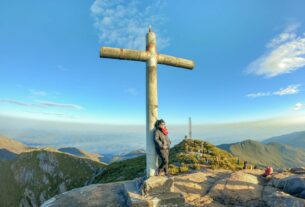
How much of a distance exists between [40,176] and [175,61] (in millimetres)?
152113

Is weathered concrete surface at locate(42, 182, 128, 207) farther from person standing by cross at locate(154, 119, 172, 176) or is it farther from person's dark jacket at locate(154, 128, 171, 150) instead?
person's dark jacket at locate(154, 128, 171, 150)

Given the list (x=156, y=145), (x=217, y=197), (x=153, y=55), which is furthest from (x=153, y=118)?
(x=217, y=197)

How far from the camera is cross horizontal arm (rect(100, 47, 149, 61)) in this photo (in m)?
11.0

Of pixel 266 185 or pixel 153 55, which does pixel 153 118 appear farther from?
pixel 266 185

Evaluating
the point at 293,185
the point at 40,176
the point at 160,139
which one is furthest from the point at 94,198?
the point at 40,176

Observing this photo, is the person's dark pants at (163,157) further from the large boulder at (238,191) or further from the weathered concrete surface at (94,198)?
the large boulder at (238,191)

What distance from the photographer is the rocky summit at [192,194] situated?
983 cm

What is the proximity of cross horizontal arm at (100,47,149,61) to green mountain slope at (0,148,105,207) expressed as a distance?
4780 inches

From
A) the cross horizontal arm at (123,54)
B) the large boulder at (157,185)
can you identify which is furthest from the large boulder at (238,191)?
the cross horizontal arm at (123,54)

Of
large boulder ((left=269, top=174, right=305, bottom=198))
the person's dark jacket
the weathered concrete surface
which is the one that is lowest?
the weathered concrete surface

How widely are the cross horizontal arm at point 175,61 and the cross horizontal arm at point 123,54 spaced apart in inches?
34.7

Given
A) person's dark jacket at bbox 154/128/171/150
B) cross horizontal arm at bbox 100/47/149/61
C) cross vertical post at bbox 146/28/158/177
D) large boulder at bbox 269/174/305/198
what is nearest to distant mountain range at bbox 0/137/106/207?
cross vertical post at bbox 146/28/158/177

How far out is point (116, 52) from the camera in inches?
441

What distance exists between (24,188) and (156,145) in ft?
499
